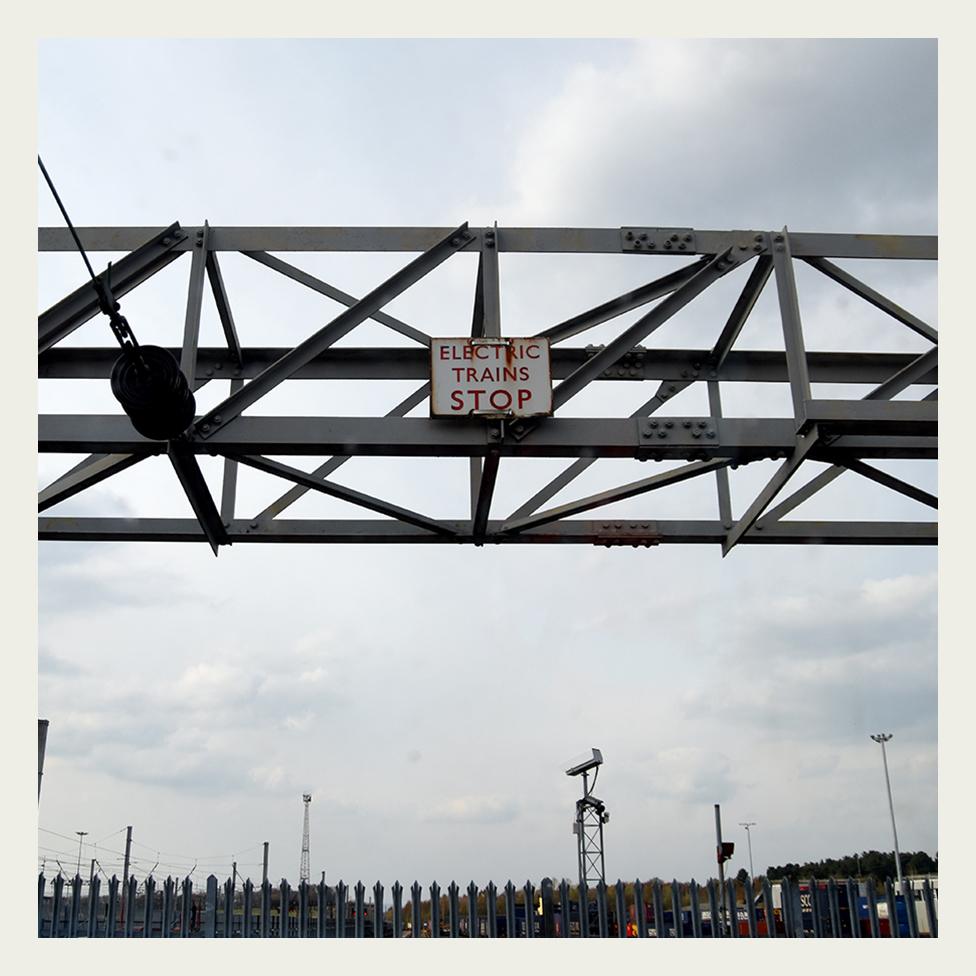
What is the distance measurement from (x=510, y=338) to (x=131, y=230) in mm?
3216

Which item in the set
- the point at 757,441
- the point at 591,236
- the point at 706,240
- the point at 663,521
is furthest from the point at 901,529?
the point at 591,236

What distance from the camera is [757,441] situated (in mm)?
7645

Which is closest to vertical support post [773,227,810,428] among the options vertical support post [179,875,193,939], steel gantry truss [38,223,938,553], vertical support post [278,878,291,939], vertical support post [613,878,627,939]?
steel gantry truss [38,223,938,553]

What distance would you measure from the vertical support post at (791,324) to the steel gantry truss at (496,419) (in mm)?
14


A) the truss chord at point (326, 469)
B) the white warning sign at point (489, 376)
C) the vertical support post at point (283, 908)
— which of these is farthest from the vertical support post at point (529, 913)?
the white warning sign at point (489, 376)

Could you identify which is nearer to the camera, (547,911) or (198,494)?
(198,494)

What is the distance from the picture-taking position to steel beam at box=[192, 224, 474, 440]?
7.36 meters

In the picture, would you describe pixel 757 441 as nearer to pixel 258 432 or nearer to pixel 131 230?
pixel 258 432

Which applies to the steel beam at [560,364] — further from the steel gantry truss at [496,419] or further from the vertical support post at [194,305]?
the vertical support post at [194,305]

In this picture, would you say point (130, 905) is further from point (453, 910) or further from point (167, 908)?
point (453, 910)

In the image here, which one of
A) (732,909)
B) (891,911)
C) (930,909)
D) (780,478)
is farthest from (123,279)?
(930,909)

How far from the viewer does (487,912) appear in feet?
37.2

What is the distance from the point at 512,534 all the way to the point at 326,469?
1.85 m

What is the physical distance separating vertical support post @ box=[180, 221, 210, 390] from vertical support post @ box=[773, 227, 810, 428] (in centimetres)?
445
